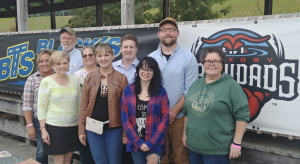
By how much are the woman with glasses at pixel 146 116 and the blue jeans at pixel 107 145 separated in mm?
187

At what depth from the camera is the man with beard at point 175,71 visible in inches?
113

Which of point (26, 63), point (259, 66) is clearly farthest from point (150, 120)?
point (26, 63)

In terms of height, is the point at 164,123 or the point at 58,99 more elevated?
the point at 58,99

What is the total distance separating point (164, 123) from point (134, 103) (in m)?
0.35

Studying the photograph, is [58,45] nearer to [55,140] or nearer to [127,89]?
[55,140]

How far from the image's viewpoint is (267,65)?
262 centimetres

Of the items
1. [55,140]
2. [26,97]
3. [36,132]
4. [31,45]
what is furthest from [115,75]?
[31,45]

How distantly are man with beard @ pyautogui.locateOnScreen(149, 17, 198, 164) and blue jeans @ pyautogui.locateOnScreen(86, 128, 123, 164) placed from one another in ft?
2.01

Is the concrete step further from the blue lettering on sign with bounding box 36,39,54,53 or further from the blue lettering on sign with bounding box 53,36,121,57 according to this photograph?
the blue lettering on sign with bounding box 36,39,54,53

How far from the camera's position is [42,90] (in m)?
2.86

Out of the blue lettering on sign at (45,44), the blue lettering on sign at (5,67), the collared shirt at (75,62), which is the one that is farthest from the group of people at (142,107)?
the blue lettering on sign at (5,67)

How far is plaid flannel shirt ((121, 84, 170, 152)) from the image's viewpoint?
2.55 m

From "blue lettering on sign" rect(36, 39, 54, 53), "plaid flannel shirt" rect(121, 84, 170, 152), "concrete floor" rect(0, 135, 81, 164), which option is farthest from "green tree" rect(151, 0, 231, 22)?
"plaid flannel shirt" rect(121, 84, 170, 152)

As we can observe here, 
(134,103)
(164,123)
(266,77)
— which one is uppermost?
(266,77)
